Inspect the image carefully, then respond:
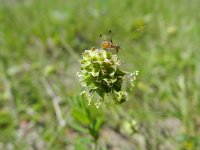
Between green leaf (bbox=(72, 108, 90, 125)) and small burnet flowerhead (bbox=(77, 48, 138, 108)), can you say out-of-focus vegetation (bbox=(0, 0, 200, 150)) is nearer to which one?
green leaf (bbox=(72, 108, 90, 125))

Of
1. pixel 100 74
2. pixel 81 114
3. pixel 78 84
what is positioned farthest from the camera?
pixel 78 84

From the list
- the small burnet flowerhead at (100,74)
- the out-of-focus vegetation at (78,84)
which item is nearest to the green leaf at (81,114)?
the out-of-focus vegetation at (78,84)

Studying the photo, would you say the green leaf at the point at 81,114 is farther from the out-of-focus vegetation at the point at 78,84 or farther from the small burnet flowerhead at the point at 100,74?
the small burnet flowerhead at the point at 100,74

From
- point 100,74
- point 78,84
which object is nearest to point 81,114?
point 100,74

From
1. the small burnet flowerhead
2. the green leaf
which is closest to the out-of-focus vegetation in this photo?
the green leaf

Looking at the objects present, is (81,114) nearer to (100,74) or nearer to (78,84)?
(100,74)
